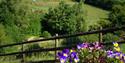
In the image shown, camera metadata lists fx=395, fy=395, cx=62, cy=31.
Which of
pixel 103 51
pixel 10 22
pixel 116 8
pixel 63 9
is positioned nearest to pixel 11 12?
pixel 10 22

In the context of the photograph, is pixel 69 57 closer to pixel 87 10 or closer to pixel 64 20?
pixel 64 20

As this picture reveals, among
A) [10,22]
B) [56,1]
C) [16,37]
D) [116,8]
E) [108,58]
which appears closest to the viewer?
[108,58]

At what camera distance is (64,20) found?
229 feet

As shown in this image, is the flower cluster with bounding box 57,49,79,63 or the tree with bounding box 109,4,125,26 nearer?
the flower cluster with bounding box 57,49,79,63

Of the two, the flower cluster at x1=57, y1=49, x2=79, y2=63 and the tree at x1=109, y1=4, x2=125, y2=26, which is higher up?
the flower cluster at x1=57, y1=49, x2=79, y2=63

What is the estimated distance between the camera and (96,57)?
18.4ft

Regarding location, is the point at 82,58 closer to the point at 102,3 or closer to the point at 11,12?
the point at 11,12

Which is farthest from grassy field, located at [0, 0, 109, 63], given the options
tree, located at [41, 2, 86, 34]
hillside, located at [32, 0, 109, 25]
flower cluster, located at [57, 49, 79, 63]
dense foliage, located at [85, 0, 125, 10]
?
flower cluster, located at [57, 49, 79, 63]

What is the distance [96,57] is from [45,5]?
3306 inches

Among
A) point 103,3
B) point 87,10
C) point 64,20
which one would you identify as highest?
point 64,20

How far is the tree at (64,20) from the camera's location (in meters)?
67.0

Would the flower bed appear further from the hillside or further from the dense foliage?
the dense foliage

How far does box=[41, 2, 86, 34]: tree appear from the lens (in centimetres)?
6700

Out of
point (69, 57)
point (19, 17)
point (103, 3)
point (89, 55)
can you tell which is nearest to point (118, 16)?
point (19, 17)
